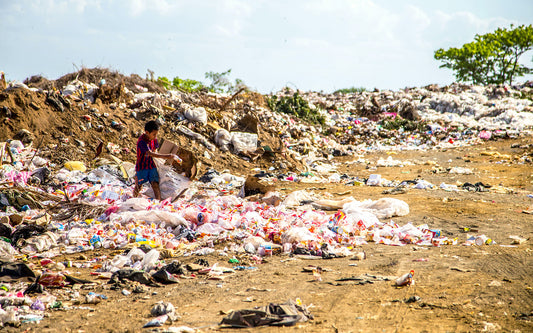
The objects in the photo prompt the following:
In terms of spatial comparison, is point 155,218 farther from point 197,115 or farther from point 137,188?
point 197,115

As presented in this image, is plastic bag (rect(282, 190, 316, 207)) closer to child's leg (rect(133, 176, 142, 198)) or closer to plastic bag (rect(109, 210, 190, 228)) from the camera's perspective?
plastic bag (rect(109, 210, 190, 228))

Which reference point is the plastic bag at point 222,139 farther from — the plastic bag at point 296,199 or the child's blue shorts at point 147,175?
the child's blue shorts at point 147,175

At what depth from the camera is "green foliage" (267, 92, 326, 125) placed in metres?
14.5

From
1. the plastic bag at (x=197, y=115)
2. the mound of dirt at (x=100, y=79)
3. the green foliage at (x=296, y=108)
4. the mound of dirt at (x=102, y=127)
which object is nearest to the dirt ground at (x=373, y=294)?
the mound of dirt at (x=102, y=127)

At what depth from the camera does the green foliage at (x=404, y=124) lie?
15.1 meters

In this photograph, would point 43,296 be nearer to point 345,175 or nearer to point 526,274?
point 526,274

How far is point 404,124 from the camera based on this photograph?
50.6 ft

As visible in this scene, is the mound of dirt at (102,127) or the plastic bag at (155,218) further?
the mound of dirt at (102,127)

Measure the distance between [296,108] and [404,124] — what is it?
399 cm

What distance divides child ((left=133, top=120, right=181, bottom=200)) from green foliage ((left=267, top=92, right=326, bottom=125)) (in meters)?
8.95

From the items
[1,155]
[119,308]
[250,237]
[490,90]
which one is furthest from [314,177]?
[490,90]

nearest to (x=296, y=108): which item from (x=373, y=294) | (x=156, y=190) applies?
(x=156, y=190)

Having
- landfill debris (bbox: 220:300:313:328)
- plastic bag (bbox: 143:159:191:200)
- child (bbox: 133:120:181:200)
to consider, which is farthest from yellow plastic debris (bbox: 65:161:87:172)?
landfill debris (bbox: 220:300:313:328)

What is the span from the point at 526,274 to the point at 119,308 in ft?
10.3
